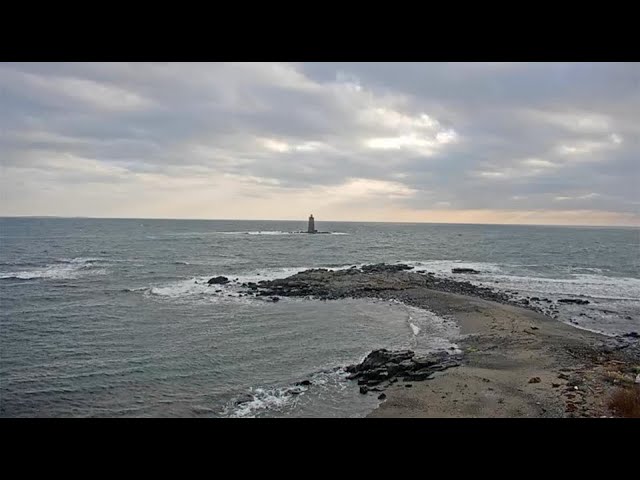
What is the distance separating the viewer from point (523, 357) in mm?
16797

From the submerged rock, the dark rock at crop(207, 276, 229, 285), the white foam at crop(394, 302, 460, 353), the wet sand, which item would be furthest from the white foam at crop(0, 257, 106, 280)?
the wet sand

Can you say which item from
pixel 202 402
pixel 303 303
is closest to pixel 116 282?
pixel 303 303

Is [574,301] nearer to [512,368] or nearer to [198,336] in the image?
[512,368]

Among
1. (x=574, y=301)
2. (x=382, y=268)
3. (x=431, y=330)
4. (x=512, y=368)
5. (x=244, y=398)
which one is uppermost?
(x=382, y=268)

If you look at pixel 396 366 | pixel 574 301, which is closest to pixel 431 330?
pixel 396 366

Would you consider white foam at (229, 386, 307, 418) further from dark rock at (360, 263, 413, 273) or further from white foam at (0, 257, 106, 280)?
white foam at (0, 257, 106, 280)

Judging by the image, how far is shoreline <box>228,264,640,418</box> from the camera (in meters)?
12.0

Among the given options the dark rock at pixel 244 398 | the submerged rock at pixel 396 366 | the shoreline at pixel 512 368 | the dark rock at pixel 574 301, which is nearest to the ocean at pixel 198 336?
the dark rock at pixel 244 398

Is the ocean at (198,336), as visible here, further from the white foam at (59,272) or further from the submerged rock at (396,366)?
the submerged rock at (396,366)

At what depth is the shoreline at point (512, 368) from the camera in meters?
12.0

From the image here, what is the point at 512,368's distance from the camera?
15461 mm

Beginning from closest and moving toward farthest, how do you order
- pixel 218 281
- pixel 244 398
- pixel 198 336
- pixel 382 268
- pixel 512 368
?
pixel 244 398, pixel 512 368, pixel 198 336, pixel 218 281, pixel 382 268
